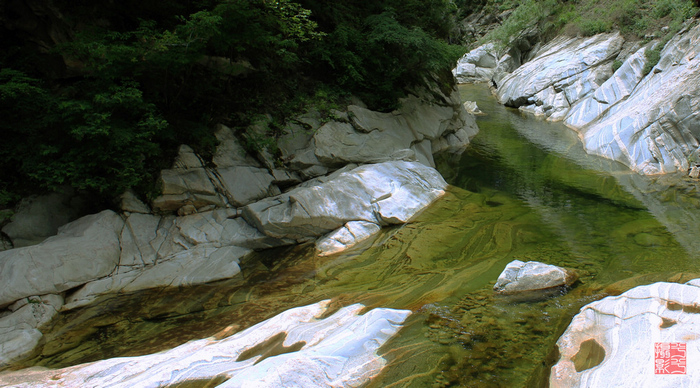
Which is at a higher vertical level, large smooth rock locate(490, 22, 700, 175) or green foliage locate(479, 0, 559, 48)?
green foliage locate(479, 0, 559, 48)

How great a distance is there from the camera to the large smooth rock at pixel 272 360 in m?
3.78

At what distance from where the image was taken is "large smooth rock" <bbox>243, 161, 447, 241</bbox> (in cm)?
869

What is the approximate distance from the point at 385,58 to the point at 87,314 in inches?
419

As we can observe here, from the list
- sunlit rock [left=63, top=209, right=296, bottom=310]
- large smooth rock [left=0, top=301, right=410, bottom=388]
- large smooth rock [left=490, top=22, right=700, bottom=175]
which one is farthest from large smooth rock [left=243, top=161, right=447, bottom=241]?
large smooth rock [left=490, top=22, right=700, bottom=175]

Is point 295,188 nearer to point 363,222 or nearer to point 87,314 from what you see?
point 363,222

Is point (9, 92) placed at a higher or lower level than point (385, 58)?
higher

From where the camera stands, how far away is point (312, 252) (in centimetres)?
837

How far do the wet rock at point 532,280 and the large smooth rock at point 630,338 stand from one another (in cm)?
92

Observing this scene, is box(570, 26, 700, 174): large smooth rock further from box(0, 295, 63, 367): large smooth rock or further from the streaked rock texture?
box(0, 295, 63, 367): large smooth rock

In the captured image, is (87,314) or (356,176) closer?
(87,314)

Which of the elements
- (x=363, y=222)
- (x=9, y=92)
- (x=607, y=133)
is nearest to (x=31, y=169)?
(x=9, y=92)

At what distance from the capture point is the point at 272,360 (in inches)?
157

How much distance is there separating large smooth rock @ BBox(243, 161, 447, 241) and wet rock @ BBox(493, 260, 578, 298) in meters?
3.56

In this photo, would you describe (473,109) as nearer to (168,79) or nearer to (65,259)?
(168,79)
